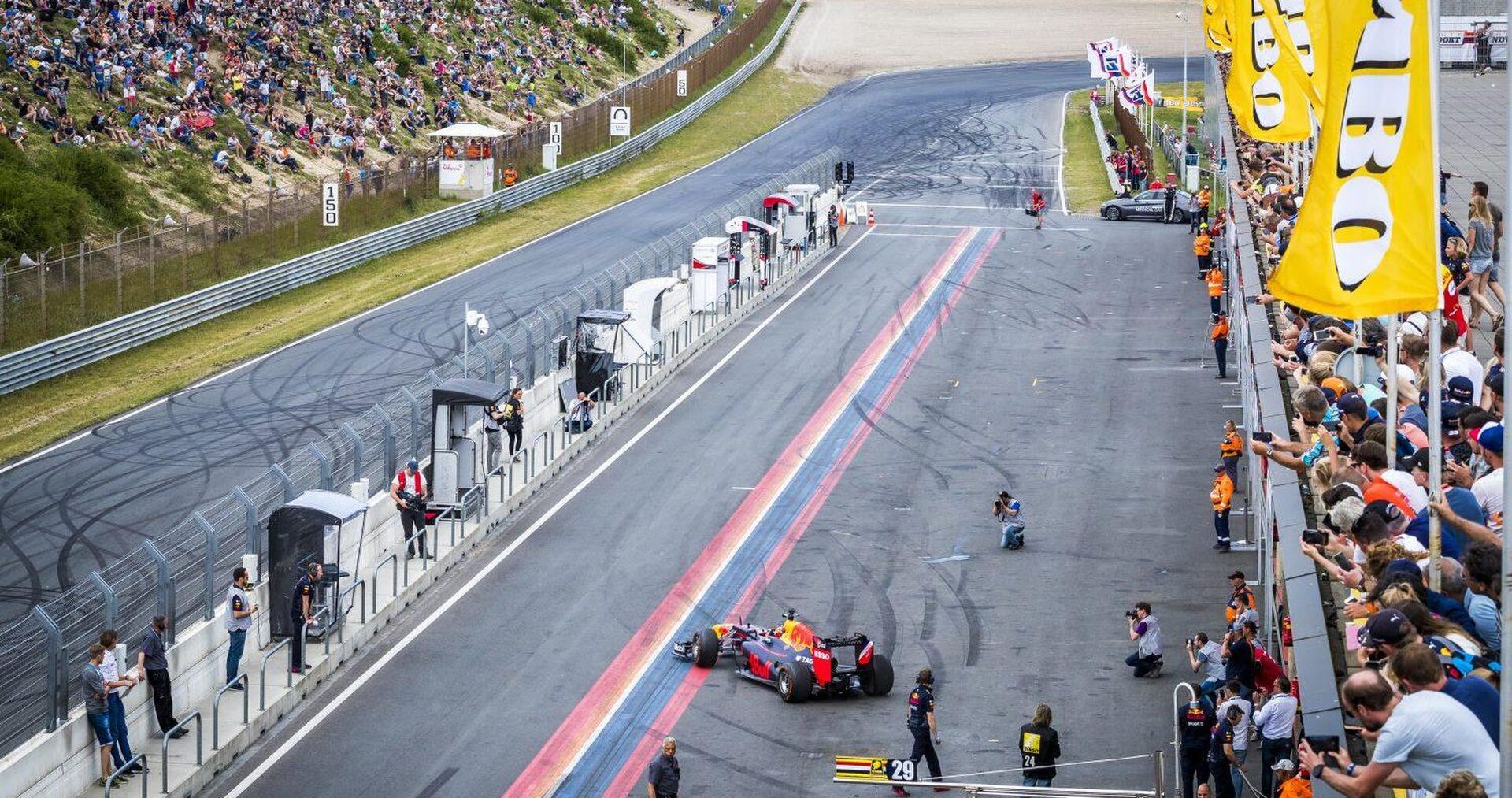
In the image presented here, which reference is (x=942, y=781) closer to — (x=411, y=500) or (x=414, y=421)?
(x=411, y=500)

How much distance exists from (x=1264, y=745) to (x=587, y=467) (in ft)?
58.9

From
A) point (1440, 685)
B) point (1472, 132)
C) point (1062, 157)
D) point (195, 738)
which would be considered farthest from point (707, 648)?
point (1062, 157)

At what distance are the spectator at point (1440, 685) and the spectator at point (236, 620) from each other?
52.0 feet

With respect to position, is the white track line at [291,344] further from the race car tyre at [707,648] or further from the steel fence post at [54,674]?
the race car tyre at [707,648]

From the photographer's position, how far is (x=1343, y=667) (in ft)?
40.7

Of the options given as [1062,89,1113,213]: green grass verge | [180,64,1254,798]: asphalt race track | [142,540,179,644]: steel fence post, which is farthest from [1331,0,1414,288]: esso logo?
[1062,89,1113,213]: green grass verge

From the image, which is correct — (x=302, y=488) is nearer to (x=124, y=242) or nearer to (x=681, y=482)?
(x=681, y=482)

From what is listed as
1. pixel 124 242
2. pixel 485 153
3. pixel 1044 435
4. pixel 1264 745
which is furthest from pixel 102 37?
pixel 1264 745

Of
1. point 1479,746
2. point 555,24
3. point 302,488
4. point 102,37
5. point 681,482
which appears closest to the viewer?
point 1479,746

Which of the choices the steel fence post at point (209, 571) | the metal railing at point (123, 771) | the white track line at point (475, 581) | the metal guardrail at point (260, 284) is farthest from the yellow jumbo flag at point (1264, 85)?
the metal guardrail at point (260, 284)

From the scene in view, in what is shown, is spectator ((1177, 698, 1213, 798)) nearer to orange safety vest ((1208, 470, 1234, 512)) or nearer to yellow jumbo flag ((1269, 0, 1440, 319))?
yellow jumbo flag ((1269, 0, 1440, 319))

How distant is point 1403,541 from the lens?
1181 cm

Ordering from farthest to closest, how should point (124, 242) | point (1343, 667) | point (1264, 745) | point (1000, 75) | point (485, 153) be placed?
1. point (1000, 75)
2. point (485, 153)
3. point (124, 242)
4. point (1264, 745)
5. point (1343, 667)

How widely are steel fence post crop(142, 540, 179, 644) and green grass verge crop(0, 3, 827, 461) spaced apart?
42.3ft
